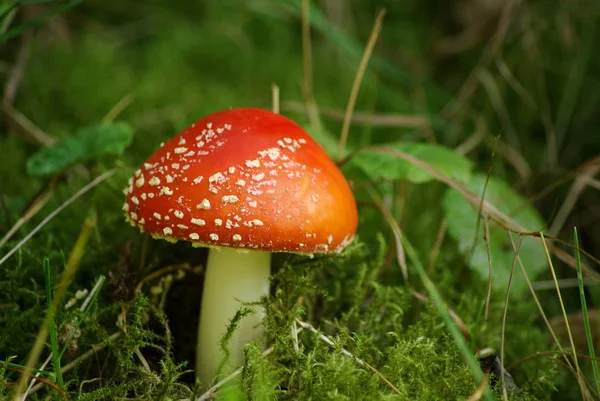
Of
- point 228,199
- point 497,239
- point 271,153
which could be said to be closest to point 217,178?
point 228,199

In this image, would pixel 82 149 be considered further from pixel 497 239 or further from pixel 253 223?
pixel 497 239

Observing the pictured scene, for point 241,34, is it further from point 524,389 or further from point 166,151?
point 524,389

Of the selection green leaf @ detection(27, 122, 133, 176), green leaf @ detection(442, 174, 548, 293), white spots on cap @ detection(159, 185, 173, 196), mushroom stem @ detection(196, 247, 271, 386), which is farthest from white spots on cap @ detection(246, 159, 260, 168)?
green leaf @ detection(442, 174, 548, 293)

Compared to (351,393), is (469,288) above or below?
above

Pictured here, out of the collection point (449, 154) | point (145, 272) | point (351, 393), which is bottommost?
point (351, 393)

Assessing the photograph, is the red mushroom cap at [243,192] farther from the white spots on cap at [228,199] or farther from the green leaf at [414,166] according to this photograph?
the green leaf at [414,166]

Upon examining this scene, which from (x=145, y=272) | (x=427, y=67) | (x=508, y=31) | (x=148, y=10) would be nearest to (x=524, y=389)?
(x=145, y=272)
